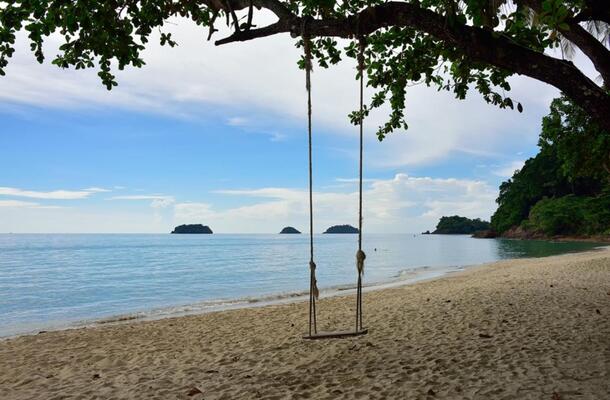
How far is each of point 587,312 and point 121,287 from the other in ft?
77.5

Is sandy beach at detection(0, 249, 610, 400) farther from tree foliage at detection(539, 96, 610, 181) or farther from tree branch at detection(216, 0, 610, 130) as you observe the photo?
tree foliage at detection(539, 96, 610, 181)

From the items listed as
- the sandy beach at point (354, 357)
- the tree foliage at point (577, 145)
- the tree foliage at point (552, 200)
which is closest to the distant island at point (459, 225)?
the tree foliage at point (552, 200)

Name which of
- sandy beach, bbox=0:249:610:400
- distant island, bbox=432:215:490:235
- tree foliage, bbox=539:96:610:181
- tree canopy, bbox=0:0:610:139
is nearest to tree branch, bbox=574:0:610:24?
tree canopy, bbox=0:0:610:139

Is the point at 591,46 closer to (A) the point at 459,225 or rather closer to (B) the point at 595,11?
(B) the point at 595,11

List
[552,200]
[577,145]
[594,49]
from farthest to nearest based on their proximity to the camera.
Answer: [552,200] < [577,145] < [594,49]

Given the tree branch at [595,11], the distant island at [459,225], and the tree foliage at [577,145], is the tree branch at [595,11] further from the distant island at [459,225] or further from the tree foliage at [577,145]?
the distant island at [459,225]

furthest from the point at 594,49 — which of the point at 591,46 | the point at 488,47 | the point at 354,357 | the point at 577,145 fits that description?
the point at 577,145

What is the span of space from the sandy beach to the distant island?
157945 millimetres

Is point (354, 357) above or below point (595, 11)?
below

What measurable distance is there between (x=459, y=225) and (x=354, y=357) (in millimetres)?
170390

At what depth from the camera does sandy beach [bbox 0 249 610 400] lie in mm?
4184

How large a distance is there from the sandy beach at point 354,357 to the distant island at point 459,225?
518 ft

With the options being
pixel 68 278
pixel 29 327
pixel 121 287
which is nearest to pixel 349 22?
pixel 29 327

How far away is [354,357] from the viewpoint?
5.34 metres
